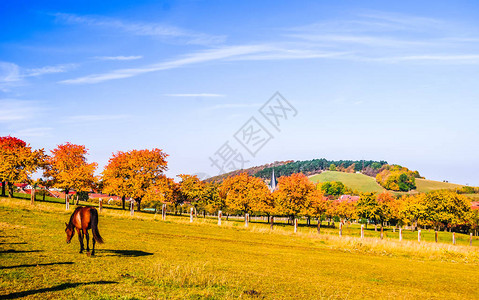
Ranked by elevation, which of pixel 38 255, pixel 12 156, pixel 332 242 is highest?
pixel 12 156

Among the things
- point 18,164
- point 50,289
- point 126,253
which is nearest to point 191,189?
point 18,164

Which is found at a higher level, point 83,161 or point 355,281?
point 83,161

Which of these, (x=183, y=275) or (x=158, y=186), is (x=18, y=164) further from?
(x=183, y=275)

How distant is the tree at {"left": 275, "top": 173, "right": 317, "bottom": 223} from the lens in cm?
6738

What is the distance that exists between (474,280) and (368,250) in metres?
13.3

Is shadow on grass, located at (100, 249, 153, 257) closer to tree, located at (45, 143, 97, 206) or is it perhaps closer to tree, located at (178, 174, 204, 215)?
tree, located at (45, 143, 97, 206)

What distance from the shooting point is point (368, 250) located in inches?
1314

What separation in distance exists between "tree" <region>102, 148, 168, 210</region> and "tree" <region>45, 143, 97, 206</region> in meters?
4.17

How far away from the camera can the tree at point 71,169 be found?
248 feet

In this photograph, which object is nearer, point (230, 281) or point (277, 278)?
point (230, 281)

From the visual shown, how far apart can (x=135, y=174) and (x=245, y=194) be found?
79.9 ft

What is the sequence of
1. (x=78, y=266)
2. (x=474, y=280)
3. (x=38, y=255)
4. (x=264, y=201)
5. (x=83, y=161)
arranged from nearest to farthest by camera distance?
1. (x=78, y=266)
2. (x=38, y=255)
3. (x=474, y=280)
4. (x=264, y=201)
5. (x=83, y=161)

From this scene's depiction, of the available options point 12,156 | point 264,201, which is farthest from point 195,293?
point 12,156

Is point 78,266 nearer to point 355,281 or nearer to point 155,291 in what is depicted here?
point 155,291
